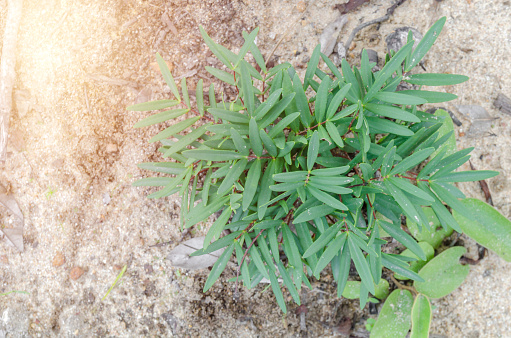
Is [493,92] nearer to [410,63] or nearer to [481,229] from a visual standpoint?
[481,229]

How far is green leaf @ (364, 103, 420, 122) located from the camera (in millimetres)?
1133

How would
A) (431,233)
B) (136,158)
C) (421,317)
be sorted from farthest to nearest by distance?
(136,158) < (431,233) < (421,317)

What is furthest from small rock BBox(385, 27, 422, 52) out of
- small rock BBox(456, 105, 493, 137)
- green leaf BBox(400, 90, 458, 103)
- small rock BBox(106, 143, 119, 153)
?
small rock BBox(106, 143, 119, 153)

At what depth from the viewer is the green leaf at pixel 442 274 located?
1.71 meters

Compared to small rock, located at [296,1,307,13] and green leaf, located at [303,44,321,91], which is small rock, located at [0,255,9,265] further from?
small rock, located at [296,1,307,13]

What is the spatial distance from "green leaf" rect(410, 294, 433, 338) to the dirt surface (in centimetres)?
27

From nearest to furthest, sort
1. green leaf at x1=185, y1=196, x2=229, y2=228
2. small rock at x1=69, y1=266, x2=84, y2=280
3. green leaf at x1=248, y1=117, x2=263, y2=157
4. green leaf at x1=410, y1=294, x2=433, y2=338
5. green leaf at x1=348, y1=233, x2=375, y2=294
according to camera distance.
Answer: green leaf at x1=248, y1=117, x2=263, y2=157
green leaf at x1=348, y1=233, x2=375, y2=294
green leaf at x1=185, y1=196, x2=229, y2=228
green leaf at x1=410, y1=294, x2=433, y2=338
small rock at x1=69, y1=266, x2=84, y2=280

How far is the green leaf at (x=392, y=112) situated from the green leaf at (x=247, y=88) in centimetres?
41

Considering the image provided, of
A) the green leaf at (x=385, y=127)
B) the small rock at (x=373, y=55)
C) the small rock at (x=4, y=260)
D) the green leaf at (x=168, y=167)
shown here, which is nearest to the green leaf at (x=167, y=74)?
the green leaf at (x=168, y=167)

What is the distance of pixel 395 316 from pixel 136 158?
1629mm

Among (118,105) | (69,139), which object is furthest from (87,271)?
(118,105)

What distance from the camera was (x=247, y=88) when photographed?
3.79 feet

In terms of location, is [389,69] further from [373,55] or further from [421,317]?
[421,317]

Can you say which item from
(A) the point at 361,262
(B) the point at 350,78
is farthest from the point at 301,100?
(A) the point at 361,262
